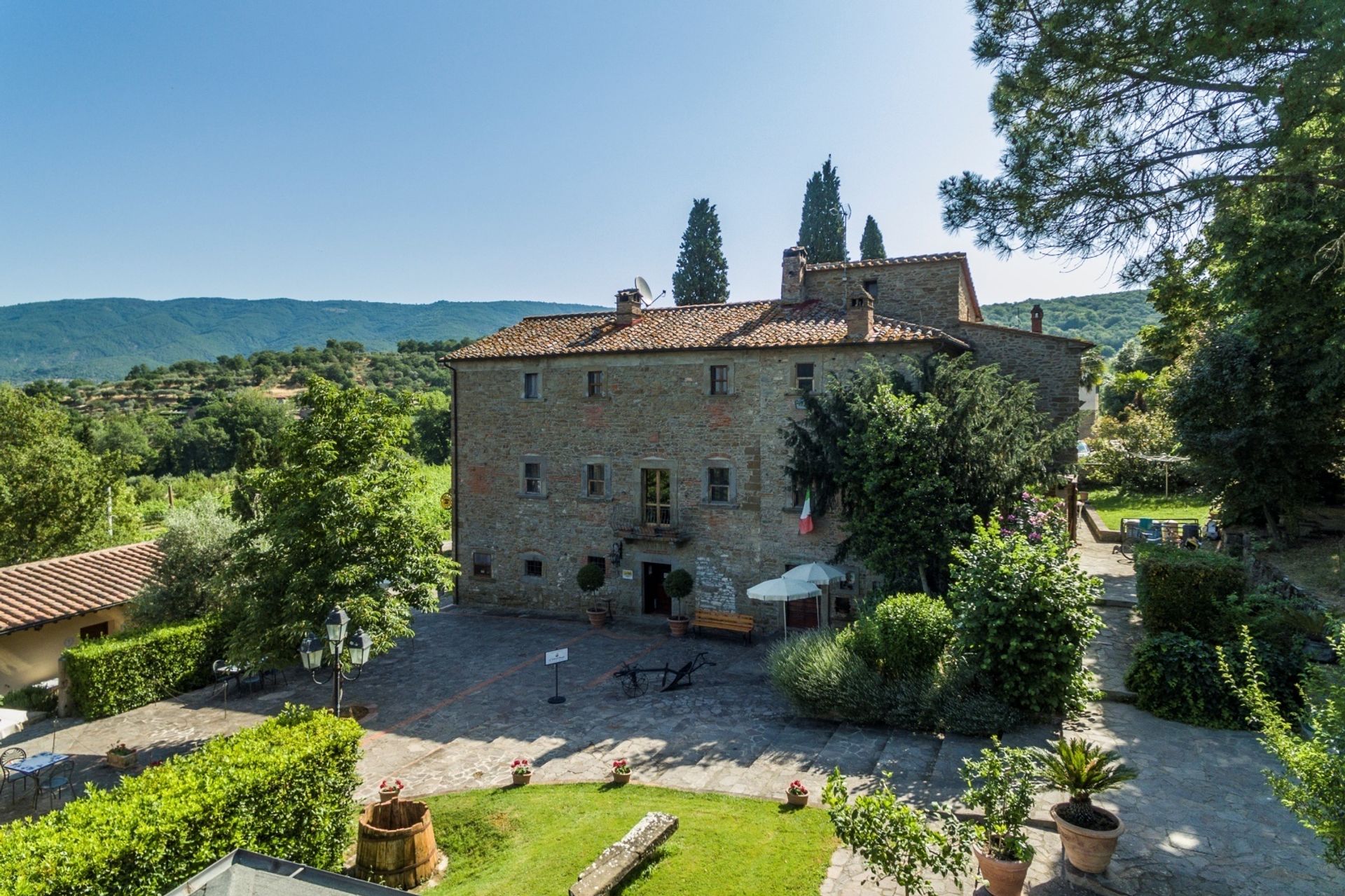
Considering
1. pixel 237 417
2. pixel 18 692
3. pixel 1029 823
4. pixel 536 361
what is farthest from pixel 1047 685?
pixel 237 417

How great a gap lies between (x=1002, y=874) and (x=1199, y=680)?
6929 mm

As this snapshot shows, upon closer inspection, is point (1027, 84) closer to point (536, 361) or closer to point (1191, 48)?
point (1191, 48)

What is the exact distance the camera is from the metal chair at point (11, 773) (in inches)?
457

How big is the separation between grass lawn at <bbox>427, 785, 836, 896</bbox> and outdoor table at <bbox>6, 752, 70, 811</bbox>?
6.59m

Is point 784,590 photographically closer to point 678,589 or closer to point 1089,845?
point 678,589

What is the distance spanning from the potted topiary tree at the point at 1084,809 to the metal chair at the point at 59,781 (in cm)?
1464

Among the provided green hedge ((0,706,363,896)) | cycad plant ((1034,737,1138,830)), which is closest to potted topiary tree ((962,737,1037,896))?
cycad plant ((1034,737,1138,830))

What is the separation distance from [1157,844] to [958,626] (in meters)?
4.12

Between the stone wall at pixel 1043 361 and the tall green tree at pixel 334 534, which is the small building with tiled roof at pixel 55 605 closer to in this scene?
the tall green tree at pixel 334 534

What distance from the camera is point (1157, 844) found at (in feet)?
23.3

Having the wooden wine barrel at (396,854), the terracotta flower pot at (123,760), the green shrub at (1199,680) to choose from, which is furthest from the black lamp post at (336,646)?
the green shrub at (1199,680)

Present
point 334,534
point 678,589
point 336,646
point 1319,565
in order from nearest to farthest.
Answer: point 336,646 < point 1319,565 < point 334,534 < point 678,589

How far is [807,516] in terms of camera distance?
1794 centimetres

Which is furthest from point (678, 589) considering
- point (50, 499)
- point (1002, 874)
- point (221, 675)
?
point (50, 499)
